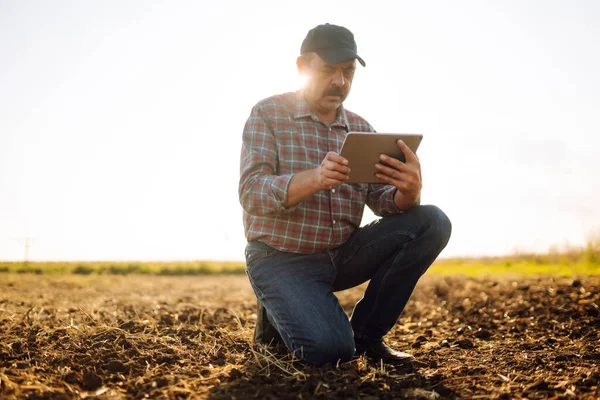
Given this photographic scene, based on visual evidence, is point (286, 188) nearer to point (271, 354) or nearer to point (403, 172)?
point (403, 172)

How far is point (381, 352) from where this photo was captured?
337cm

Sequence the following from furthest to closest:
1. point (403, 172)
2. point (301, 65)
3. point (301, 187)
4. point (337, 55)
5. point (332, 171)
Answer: point (301, 65)
point (337, 55)
point (403, 172)
point (301, 187)
point (332, 171)

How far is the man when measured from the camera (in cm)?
309

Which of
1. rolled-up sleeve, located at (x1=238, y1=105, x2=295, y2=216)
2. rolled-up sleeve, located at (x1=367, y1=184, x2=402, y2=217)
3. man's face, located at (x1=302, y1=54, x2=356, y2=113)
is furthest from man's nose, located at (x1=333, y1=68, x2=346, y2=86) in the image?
rolled-up sleeve, located at (x1=367, y1=184, x2=402, y2=217)

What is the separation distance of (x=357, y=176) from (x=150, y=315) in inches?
101

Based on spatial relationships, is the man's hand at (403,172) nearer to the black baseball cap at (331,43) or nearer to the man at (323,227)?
the man at (323,227)

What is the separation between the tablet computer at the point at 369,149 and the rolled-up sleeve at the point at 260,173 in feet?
1.20

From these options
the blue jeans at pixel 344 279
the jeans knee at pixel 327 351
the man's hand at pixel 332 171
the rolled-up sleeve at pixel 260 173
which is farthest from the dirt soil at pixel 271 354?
the man's hand at pixel 332 171

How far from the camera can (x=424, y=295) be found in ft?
22.3

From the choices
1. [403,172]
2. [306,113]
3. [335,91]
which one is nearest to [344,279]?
[403,172]

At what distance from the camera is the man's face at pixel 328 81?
132 inches

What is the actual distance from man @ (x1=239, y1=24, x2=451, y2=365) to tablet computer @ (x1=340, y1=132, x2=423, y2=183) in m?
0.06

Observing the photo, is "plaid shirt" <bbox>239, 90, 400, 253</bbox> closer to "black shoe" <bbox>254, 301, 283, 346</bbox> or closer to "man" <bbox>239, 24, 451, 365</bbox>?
"man" <bbox>239, 24, 451, 365</bbox>

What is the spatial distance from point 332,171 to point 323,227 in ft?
2.01
